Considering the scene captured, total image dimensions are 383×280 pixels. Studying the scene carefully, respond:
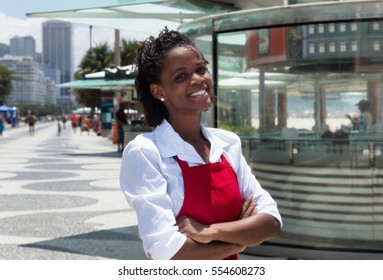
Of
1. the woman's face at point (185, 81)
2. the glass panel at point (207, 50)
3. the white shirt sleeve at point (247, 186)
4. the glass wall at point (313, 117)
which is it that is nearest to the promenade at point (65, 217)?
the glass panel at point (207, 50)

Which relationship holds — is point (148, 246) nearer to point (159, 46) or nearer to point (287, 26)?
point (159, 46)

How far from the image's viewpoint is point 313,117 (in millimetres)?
5535

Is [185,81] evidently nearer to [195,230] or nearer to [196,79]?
[196,79]

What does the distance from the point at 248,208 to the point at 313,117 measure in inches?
155

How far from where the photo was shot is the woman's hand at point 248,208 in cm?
172

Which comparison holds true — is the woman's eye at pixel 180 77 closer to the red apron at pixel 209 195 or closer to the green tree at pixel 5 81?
the red apron at pixel 209 195

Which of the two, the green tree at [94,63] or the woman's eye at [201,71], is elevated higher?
the green tree at [94,63]

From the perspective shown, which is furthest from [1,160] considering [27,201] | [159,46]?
[159,46]

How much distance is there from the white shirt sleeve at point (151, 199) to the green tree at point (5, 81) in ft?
276

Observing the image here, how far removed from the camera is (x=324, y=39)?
5289 mm

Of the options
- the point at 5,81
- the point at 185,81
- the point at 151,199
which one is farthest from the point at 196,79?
the point at 5,81

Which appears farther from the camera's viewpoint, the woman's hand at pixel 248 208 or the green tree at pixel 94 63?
the green tree at pixel 94 63

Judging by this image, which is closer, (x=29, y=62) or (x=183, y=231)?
(x=183, y=231)

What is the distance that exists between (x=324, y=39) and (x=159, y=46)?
380 cm
